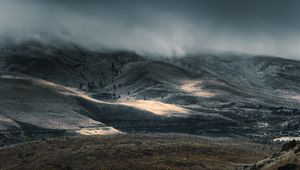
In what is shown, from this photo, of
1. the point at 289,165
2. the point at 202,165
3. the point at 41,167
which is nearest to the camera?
the point at 289,165

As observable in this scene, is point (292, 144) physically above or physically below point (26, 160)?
above

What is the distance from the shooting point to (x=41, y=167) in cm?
13050

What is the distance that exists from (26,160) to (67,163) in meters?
15.1

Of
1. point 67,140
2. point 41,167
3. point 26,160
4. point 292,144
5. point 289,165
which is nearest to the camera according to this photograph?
point 289,165

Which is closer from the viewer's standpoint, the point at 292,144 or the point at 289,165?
the point at 289,165

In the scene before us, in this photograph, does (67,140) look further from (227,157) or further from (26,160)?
(227,157)

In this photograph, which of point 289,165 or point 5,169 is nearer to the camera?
point 289,165

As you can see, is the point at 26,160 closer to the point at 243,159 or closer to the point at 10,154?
the point at 10,154

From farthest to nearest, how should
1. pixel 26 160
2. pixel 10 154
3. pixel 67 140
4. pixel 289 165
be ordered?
pixel 67 140
pixel 10 154
pixel 26 160
pixel 289 165

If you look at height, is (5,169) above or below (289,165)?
below

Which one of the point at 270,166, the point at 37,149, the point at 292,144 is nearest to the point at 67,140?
the point at 37,149

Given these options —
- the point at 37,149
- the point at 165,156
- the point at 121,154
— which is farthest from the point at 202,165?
the point at 37,149

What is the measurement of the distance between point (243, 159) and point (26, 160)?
176 ft

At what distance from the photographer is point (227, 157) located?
454 ft
